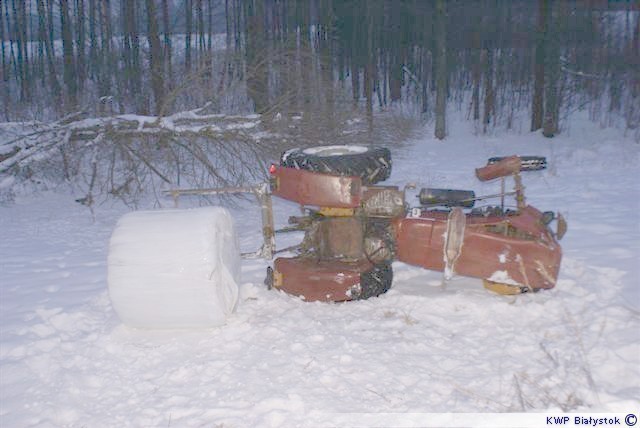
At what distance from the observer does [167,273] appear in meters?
3.77

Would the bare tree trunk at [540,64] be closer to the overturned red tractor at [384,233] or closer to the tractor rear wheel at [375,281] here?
the overturned red tractor at [384,233]

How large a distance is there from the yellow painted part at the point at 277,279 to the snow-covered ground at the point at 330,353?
3.3 inches

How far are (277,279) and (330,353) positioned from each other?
115 cm

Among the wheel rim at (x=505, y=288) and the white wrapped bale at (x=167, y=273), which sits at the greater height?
the white wrapped bale at (x=167, y=273)

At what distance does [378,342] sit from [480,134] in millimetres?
17648

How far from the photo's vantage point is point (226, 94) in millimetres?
8805

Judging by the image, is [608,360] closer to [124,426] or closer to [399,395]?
[399,395]

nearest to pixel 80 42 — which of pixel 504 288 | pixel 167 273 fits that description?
pixel 167 273

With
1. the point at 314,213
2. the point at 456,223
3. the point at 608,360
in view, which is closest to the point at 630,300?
the point at 608,360

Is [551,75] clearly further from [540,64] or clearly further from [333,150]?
[333,150]

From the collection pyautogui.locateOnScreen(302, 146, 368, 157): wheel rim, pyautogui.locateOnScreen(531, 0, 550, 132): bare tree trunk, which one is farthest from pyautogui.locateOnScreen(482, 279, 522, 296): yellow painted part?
pyautogui.locateOnScreen(531, 0, 550, 132): bare tree trunk

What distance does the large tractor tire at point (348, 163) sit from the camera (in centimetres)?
452

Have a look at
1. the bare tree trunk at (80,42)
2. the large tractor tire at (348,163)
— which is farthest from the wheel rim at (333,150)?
the bare tree trunk at (80,42)

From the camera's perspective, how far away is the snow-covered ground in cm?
312
